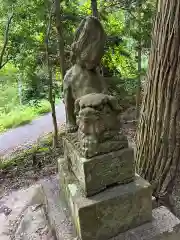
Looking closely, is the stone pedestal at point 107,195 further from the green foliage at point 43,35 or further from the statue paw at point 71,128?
the green foliage at point 43,35

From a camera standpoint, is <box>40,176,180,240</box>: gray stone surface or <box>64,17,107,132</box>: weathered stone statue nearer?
<box>64,17,107,132</box>: weathered stone statue

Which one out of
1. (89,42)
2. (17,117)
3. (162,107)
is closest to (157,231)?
(162,107)

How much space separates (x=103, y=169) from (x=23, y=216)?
53.2 inches

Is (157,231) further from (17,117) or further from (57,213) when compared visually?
(17,117)

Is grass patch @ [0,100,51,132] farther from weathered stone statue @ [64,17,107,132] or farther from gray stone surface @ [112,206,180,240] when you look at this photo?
gray stone surface @ [112,206,180,240]

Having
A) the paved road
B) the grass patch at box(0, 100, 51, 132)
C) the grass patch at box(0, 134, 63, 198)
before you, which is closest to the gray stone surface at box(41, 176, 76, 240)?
the grass patch at box(0, 134, 63, 198)

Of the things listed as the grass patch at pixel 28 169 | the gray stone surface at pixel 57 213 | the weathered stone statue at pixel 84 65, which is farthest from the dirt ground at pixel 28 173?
the weathered stone statue at pixel 84 65

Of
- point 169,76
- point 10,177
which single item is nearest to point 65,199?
point 169,76

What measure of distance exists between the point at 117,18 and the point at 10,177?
12.1ft

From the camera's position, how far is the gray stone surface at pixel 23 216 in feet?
7.37

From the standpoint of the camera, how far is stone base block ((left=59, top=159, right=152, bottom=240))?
67.5 inches

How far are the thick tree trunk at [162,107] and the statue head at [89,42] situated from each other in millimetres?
850

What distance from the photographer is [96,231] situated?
5.84 feet

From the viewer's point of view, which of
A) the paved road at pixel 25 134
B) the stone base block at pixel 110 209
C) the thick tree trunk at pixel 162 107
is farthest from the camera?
the paved road at pixel 25 134
